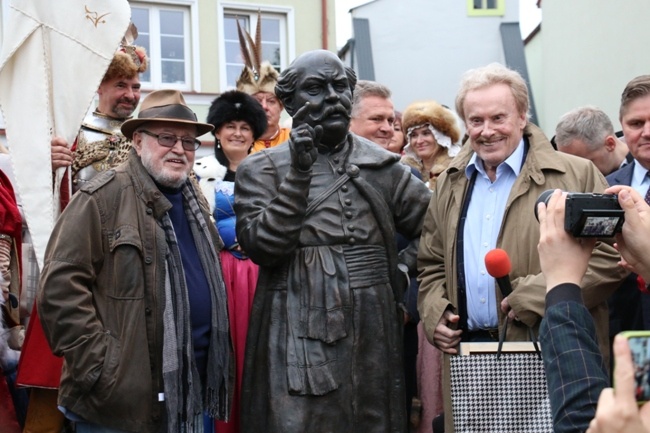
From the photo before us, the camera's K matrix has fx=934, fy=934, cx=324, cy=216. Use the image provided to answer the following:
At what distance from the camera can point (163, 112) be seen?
479 cm

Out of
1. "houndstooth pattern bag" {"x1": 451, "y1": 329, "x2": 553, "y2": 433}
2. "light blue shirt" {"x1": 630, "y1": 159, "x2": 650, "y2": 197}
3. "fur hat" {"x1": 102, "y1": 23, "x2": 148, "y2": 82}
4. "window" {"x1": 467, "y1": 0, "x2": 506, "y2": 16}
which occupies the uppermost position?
"window" {"x1": 467, "y1": 0, "x2": 506, "y2": 16}

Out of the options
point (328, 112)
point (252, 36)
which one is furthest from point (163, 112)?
point (252, 36)

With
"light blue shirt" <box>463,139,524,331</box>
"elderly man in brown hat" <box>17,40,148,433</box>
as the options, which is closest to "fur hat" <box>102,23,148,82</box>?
"elderly man in brown hat" <box>17,40,148,433</box>

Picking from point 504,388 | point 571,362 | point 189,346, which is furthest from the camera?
point 189,346

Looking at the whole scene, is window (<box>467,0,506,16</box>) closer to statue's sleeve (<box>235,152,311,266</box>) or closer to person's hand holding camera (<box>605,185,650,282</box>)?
statue's sleeve (<box>235,152,311,266</box>)

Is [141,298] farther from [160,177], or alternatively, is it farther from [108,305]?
[160,177]

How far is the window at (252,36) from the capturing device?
18.0 meters

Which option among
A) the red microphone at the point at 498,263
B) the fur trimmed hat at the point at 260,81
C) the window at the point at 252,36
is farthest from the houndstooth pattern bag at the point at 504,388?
the window at the point at 252,36

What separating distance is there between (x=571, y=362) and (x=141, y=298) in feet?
8.85

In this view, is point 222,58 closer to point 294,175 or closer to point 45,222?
point 45,222

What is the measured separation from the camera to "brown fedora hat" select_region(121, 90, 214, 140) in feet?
15.6

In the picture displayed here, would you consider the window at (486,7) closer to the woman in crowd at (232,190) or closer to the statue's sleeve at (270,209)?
the woman in crowd at (232,190)

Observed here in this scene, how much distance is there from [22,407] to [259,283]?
212 cm

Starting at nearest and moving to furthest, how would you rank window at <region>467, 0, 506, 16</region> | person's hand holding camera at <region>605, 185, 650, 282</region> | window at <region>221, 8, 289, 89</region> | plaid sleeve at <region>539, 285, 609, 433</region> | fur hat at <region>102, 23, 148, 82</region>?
plaid sleeve at <region>539, 285, 609, 433</region> < person's hand holding camera at <region>605, 185, 650, 282</region> < fur hat at <region>102, 23, 148, 82</region> < window at <region>221, 8, 289, 89</region> < window at <region>467, 0, 506, 16</region>
